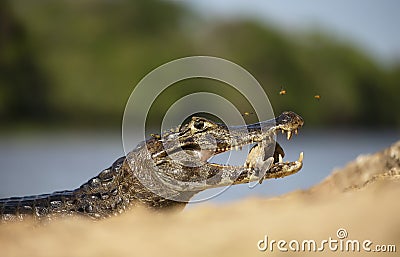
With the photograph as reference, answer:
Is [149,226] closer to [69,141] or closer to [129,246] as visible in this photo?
[129,246]

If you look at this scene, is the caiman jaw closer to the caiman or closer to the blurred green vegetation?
the caiman

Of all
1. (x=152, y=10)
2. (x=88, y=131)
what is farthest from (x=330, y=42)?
(x=88, y=131)

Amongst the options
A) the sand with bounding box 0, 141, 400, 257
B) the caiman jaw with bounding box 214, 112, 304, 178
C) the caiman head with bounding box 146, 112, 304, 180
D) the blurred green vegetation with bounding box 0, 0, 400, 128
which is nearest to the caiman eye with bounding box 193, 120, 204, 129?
the caiman head with bounding box 146, 112, 304, 180

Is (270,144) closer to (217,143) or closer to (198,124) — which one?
(217,143)

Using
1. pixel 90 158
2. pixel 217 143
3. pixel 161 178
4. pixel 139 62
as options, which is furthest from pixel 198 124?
pixel 139 62

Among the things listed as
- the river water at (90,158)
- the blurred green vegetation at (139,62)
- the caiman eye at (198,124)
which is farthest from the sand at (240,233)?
the blurred green vegetation at (139,62)

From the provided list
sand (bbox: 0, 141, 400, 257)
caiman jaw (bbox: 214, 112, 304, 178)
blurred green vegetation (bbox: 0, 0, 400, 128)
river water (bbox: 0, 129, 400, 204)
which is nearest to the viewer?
sand (bbox: 0, 141, 400, 257)

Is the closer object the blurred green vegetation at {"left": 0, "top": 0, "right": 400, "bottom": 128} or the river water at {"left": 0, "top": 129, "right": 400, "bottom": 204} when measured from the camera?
the river water at {"left": 0, "top": 129, "right": 400, "bottom": 204}
